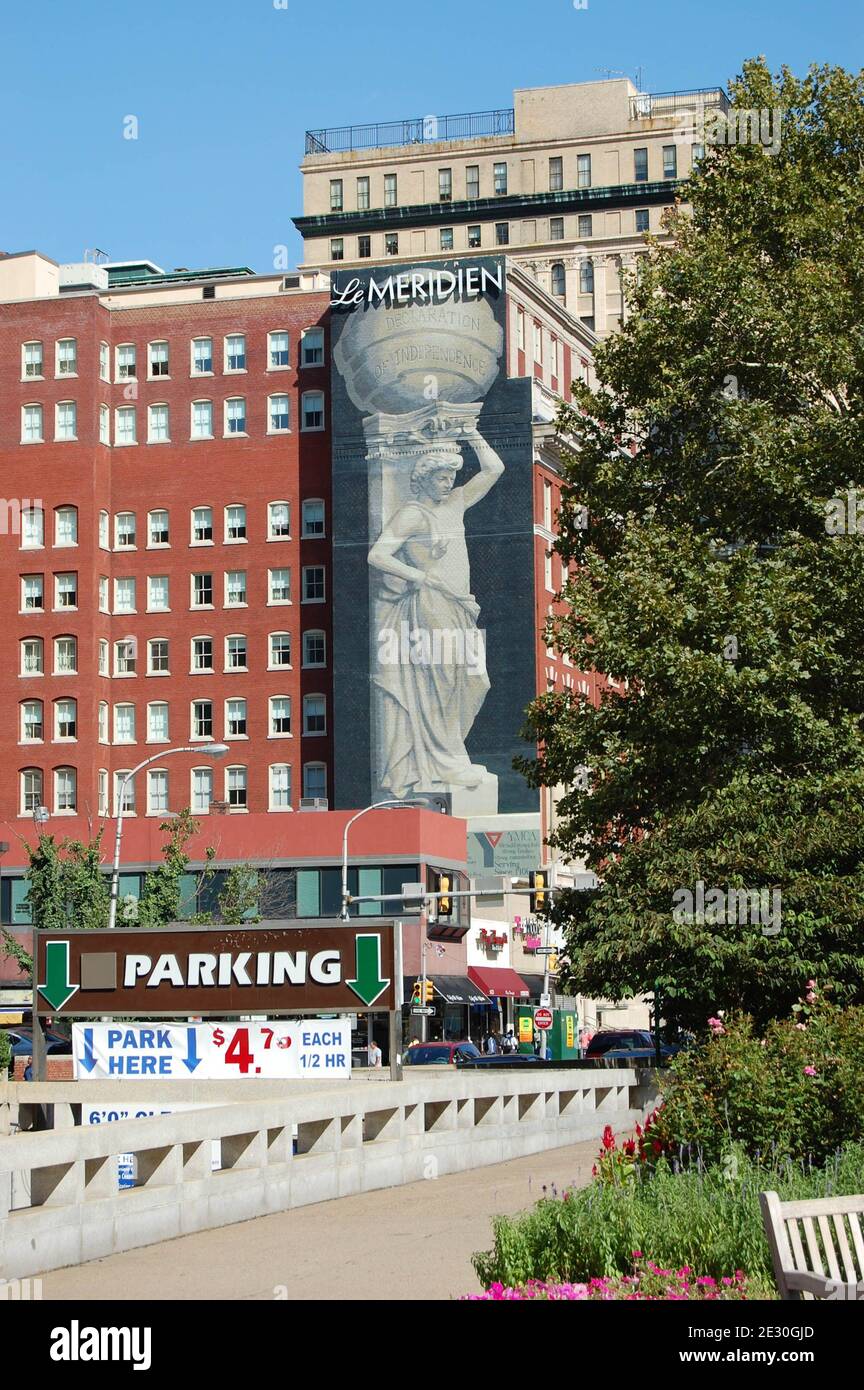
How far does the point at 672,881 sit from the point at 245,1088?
8.85 metres

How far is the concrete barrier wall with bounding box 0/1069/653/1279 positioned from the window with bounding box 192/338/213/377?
81341 mm

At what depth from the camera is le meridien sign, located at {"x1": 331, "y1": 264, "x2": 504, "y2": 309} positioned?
313 feet

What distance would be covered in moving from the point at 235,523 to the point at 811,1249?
9491 centimetres

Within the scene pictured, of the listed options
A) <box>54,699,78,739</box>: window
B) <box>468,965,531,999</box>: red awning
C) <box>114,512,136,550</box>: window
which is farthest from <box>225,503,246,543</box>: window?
<box>468,965,531,999</box>: red awning

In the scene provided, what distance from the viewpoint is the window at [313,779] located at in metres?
98.4

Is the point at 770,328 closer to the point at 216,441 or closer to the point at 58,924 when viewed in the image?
the point at 58,924

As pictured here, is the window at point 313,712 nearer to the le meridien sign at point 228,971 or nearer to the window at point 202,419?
the window at point 202,419

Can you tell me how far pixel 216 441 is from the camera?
4008 inches

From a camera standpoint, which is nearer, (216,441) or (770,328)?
(770,328)

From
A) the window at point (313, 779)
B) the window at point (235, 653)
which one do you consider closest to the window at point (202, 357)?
the window at point (235, 653)

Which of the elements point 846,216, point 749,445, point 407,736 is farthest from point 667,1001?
point 407,736

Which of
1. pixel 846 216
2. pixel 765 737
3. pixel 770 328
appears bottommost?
pixel 765 737

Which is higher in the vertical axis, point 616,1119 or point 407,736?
point 407,736

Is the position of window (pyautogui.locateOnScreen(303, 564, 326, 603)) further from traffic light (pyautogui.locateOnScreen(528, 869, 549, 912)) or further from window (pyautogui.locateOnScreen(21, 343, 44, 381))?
traffic light (pyautogui.locateOnScreen(528, 869, 549, 912))
